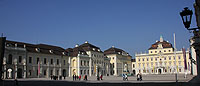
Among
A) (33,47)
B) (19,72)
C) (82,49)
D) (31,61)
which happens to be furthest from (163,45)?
(19,72)

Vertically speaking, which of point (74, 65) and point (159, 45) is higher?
point (159, 45)

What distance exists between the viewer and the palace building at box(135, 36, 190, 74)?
85.2 meters

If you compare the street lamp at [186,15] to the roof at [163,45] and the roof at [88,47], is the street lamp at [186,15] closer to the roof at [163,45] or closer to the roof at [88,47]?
the roof at [88,47]

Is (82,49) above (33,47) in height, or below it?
above

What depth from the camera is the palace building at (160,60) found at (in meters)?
85.2

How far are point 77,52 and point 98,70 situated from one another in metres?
11.8

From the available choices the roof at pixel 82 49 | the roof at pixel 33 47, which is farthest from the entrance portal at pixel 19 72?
the roof at pixel 82 49

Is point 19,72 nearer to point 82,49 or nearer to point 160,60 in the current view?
point 82,49

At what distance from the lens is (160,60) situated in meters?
88.6

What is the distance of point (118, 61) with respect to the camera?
290 feet

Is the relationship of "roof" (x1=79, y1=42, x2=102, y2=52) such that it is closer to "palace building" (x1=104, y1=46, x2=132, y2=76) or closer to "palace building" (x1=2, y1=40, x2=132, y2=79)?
"palace building" (x1=2, y1=40, x2=132, y2=79)

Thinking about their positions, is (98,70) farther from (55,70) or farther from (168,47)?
(168,47)

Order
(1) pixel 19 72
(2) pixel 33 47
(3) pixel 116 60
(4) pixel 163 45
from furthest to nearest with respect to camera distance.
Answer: (4) pixel 163 45 < (3) pixel 116 60 < (2) pixel 33 47 < (1) pixel 19 72

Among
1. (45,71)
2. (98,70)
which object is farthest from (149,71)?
(45,71)
